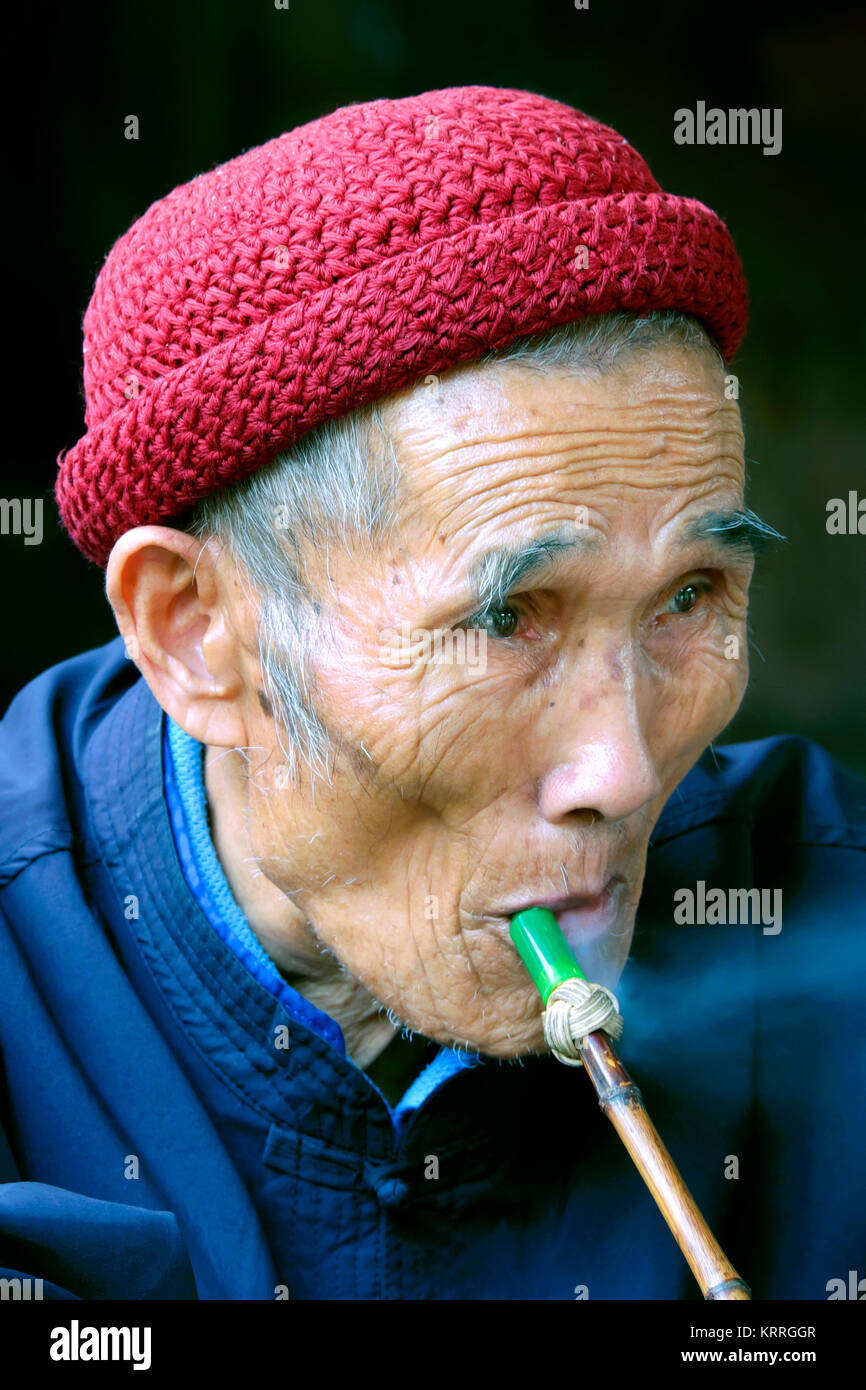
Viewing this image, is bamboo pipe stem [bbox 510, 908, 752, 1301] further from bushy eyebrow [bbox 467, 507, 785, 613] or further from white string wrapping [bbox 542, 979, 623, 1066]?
bushy eyebrow [bbox 467, 507, 785, 613]

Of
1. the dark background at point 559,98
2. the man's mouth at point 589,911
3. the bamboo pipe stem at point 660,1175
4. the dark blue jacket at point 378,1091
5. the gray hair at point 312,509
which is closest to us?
the bamboo pipe stem at point 660,1175

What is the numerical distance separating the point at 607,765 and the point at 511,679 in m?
0.17

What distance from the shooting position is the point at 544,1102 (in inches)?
87.4

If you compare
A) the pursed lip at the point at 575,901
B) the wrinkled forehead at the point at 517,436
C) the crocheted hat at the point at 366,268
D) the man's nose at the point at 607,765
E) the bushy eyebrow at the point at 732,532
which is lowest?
the pursed lip at the point at 575,901

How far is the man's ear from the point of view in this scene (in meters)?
1.90

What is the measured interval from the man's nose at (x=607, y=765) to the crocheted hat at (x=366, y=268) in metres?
0.48

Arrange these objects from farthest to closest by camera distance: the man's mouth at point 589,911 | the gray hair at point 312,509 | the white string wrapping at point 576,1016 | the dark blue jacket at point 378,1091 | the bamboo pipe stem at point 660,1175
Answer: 1. the dark blue jacket at point 378,1091
2. the man's mouth at point 589,911
3. the gray hair at point 312,509
4. the white string wrapping at point 576,1016
5. the bamboo pipe stem at point 660,1175

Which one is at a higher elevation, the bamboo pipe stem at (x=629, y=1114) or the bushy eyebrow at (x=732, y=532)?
the bushy eyebrow at (x=732, y=532)

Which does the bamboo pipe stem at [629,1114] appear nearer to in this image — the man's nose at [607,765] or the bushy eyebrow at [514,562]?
the man's nose at [607,765]

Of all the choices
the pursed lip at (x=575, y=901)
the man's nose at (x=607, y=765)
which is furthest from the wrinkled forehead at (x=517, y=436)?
the pursed lip at (x=575, y=901)

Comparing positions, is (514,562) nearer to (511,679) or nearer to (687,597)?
(511,679)

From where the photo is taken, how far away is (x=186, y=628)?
1961mm

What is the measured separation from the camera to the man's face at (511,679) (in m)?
1.67
